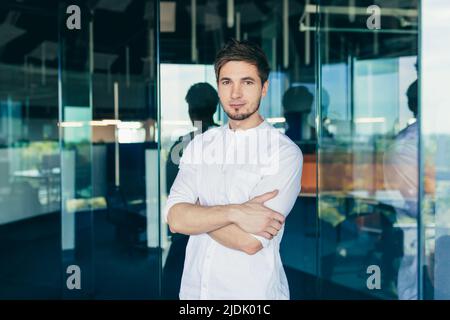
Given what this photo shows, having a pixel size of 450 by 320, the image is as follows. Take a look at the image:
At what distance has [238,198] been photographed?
269 cm

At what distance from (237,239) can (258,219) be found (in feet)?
0.45

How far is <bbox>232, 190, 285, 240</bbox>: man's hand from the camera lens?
2498mm

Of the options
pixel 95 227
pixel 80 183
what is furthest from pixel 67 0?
pixel 95 227

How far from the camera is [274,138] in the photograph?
2695mm

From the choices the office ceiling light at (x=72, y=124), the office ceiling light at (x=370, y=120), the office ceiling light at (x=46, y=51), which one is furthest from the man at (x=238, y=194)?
the office ceiling light at (x=46, y=51)

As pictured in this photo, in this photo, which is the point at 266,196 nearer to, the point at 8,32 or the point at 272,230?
the point at 272,230

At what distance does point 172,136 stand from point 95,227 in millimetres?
4956

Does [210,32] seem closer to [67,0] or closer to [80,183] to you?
[80,183]

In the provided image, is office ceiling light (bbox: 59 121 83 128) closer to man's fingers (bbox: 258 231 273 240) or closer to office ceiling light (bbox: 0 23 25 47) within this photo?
office ceiling light (bbox: 0 23 25 47)

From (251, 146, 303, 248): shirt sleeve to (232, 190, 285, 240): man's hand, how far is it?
0.09ft

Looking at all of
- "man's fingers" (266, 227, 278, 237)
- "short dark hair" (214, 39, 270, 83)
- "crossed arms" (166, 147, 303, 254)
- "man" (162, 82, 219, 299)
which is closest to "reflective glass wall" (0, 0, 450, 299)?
"man" (162, 82, 219, 299)

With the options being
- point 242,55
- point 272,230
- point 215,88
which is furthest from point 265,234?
point 215,88

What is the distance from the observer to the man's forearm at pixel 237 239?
251cm
